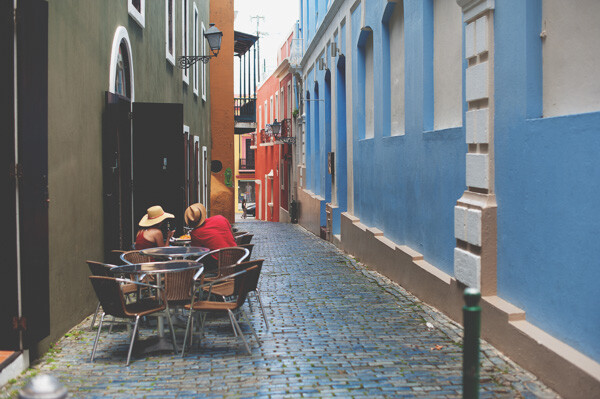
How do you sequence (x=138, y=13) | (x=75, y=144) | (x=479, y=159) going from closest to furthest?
(x=479, y=159) < (x=75, y=144) < (x=138, y=13)

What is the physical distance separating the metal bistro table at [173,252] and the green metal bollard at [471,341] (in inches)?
181

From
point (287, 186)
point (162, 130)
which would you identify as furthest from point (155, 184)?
point (287, 186)

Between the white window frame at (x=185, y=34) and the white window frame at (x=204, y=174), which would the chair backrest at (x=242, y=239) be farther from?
the white window frame at (x=204, y=174)

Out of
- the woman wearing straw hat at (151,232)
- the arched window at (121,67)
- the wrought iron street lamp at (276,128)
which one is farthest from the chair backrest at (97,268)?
the wrought iron street lamp at (276,128)

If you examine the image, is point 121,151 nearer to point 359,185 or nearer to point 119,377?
point 119,377

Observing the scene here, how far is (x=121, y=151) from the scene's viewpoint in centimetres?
1025

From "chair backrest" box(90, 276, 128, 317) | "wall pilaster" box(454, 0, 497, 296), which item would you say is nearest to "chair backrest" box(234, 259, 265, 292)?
"chair backrest" box(90, 276, 128, 317)

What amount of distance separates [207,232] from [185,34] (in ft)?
35.3

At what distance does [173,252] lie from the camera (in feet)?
25.9

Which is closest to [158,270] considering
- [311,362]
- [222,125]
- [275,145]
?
[311,362]

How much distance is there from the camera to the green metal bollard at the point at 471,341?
349 centimetres

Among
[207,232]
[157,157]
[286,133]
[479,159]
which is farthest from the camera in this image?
[286,133]

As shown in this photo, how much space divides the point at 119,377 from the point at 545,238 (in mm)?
3666

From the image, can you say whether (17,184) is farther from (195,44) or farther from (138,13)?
(195,44)
